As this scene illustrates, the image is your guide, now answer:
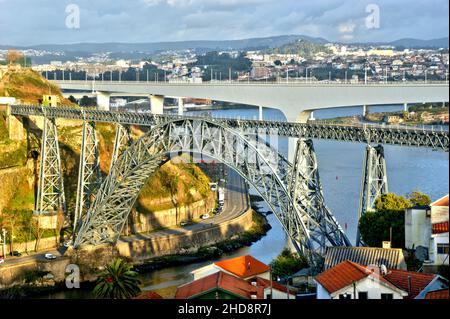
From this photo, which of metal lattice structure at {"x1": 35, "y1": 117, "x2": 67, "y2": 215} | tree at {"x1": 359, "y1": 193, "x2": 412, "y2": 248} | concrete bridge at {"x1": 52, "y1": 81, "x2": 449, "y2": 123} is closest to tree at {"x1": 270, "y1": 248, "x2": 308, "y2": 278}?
tree at {"x1": 359, "y1": 193, "x2": 412, "y2": 248}

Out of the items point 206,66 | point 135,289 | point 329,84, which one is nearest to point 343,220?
point 329,84

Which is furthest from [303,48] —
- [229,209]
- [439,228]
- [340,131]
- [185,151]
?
[439,228]

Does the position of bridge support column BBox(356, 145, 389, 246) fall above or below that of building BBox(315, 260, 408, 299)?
above

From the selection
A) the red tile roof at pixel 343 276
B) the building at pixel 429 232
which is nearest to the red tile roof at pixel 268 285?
the red tile roof at pixel 343 276

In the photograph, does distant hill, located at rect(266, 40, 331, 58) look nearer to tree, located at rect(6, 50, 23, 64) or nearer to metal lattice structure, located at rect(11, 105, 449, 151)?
tree, located at rect(6, 50, 23, 64)

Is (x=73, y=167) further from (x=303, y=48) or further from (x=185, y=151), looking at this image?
(x=303, y=48)

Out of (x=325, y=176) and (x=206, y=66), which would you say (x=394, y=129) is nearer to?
(x=325, y=176)
